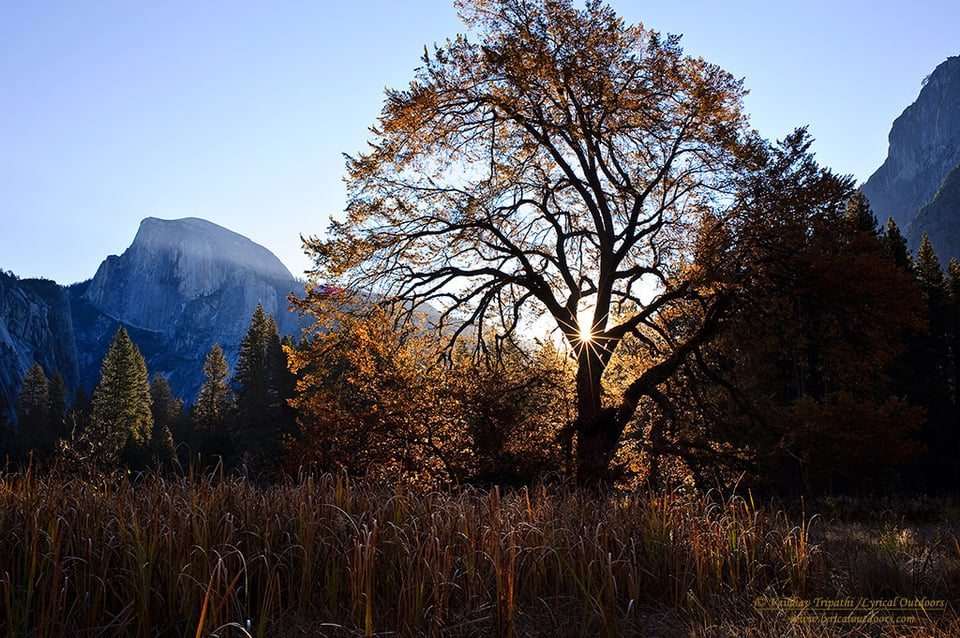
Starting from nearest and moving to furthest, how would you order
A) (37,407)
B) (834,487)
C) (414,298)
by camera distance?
(414,298) → (834,487) → (37,407)

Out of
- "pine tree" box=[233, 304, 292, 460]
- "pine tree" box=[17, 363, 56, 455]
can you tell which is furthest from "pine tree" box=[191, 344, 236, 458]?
"pine tree" box=[17, 363, 56, 455]

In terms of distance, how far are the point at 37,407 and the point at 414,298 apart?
52856mm

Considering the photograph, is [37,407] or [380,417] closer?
[380,417]

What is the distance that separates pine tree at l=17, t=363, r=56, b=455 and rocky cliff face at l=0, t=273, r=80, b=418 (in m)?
29.7

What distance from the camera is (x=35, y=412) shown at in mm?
48844

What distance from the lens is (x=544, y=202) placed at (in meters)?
13.2

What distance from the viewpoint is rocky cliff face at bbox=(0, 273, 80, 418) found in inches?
3273

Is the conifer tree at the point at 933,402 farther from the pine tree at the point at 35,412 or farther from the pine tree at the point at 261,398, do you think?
the pine tree at the point at 35,412

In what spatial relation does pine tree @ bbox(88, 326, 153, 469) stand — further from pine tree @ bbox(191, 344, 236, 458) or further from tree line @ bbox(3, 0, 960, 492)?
tree line @ bbox(3, 0, 960, 492)

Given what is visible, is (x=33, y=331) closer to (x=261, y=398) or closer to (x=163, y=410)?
(x=163, y=410)

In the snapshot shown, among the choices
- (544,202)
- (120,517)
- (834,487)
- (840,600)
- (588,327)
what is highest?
(544,202)

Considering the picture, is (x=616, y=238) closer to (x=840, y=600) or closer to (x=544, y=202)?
(x=544, y=202)

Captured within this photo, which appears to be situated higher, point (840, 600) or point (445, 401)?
point (445, 401)

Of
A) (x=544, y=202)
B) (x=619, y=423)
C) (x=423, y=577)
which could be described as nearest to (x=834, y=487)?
(x=619, y=423)
